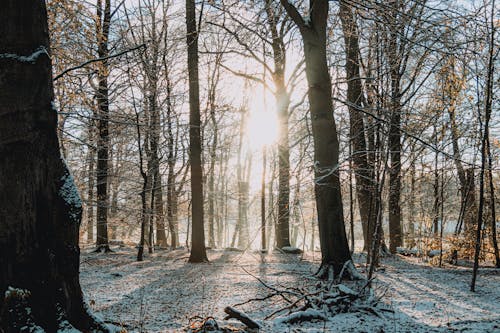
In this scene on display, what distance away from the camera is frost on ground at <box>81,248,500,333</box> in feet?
12.5

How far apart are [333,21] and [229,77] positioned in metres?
9.87

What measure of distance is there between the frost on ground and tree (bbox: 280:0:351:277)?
69cm

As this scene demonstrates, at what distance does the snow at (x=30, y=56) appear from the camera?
2752 millimetres

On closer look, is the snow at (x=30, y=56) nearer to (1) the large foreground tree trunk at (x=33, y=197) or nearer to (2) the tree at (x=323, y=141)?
(1) the large foreground tree trunk at (x=33, y=197)

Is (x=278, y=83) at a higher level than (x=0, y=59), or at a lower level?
higher

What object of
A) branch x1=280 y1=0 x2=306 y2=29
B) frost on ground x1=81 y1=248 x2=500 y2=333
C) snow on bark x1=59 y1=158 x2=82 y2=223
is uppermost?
branch x1=280 y1=0 x2=306 y2=29

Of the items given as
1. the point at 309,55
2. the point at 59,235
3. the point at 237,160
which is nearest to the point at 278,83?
the point at 309,55

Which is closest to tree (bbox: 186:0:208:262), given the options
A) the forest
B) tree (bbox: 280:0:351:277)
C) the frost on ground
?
the forest

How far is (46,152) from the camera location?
2.84m

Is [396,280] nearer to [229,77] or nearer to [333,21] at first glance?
[333,21]

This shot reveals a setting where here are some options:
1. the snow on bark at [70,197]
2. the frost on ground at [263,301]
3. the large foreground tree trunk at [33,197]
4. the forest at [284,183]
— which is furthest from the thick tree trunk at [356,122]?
the large foreground tree trunk at [33,197]

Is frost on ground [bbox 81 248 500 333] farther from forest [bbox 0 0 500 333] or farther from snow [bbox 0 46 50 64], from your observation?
snow [bbox 0 46 50 64]

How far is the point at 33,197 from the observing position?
271cm

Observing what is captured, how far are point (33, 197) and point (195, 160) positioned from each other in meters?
8.10
